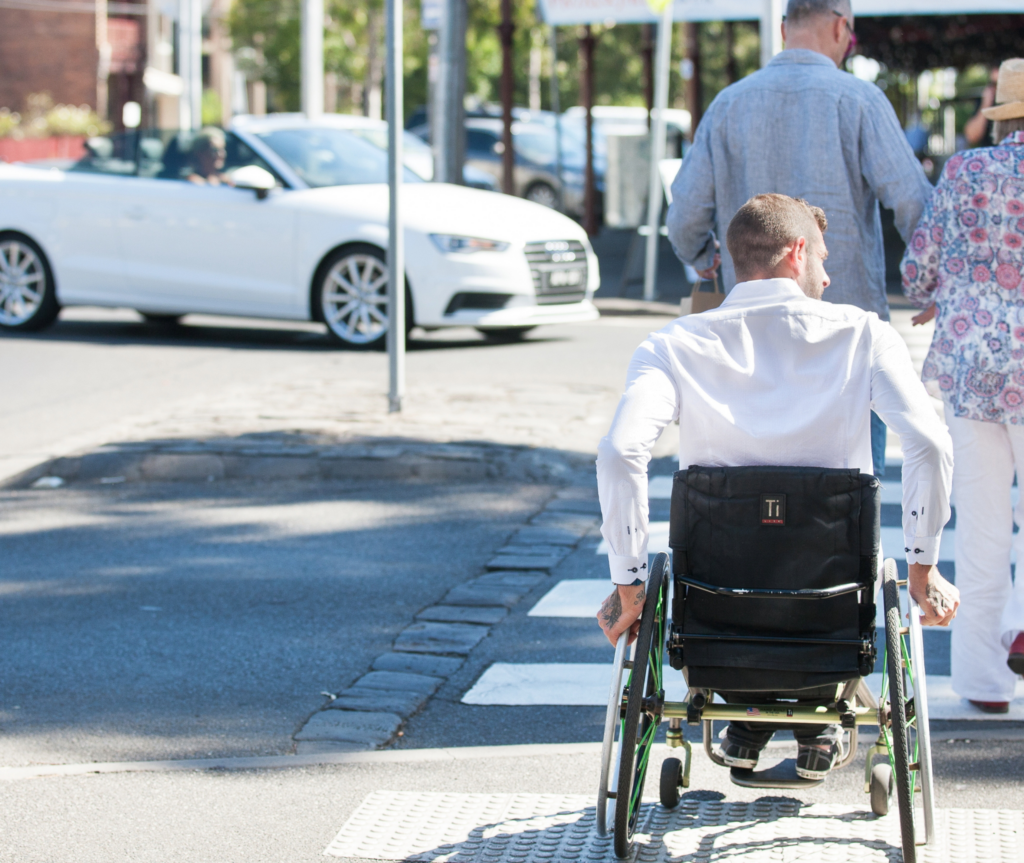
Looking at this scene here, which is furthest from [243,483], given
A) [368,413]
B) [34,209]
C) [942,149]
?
[942,149]

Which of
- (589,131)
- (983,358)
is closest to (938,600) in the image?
(983,358)

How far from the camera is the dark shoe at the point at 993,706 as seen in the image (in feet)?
14.7

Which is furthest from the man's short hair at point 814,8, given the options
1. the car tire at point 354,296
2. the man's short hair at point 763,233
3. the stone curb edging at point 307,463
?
the car tire at point 354,296

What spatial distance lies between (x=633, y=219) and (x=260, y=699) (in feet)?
45.1

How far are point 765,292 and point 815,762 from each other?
1010 mm

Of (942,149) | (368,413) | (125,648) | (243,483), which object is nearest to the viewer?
(125,648)

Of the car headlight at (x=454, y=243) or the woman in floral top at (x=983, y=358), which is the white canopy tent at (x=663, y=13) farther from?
the woman in floral top at (x=983, y=358)

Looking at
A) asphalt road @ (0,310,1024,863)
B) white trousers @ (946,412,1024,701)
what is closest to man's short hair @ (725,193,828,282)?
white trousers @ (946,412,1024,701)

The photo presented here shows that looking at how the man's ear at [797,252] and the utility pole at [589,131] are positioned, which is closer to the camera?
the man's ear at [797,252]

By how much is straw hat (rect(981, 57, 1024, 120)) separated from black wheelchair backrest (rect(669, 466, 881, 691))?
5.45ft

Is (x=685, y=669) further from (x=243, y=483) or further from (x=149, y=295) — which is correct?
(x=149, y=295)

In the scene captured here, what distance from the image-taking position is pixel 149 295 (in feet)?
42.4

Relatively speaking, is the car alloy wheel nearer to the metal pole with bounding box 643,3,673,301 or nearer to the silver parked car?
the metal pole with bounding box 643,3,673,301

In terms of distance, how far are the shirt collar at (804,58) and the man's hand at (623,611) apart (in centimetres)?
224
